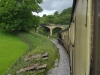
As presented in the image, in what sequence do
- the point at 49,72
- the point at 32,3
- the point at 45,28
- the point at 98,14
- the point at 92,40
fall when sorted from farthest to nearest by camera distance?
1. the point at 45,28
2. the point at 32,3
3. the point at 49,72
4. the point at 92,40
5. the point at 98,14

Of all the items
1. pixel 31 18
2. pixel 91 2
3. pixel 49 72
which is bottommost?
pixel 49 72

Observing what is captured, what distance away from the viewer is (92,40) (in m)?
1.58

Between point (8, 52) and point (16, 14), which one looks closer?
point (8, 52)

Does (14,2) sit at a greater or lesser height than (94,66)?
greater

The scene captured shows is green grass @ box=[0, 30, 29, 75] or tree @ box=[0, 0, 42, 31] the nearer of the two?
green grass @ box=[0, 30, 29, 75]

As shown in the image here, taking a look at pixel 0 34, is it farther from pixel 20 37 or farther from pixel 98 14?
pixel 98 14

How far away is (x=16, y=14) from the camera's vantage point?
3291 cm

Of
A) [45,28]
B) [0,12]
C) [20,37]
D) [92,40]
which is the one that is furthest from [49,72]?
[45,28]

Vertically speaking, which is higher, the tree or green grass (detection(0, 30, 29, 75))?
the tree

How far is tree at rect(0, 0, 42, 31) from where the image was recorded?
106 ft

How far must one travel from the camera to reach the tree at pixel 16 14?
32219mm

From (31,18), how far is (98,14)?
111 ft

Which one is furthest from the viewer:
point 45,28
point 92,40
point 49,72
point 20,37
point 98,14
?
point 45,28

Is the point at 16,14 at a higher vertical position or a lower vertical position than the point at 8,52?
higher
